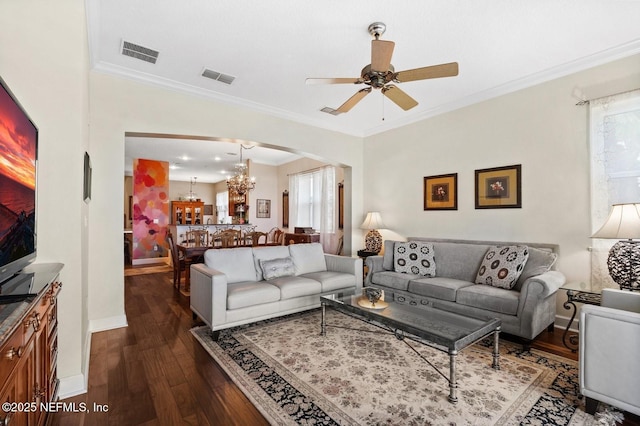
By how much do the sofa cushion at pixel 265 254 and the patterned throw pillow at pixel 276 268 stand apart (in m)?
0.07

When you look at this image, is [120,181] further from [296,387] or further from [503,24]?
[503,24]

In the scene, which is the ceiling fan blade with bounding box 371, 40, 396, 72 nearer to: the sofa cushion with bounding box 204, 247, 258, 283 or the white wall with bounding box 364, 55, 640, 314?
the white wall with bounding box 364, 55, 640, 314

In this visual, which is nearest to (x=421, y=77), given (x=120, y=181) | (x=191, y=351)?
(x=191, y=351)

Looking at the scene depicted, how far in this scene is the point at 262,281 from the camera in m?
3.82

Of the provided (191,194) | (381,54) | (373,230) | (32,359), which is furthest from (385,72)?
(191,194)

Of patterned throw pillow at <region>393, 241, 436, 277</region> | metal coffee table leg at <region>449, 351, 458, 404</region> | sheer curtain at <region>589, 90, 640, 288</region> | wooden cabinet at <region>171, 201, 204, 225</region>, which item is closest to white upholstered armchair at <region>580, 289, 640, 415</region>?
metal coffee table leg at <region>449, 351, 458, 404</region>

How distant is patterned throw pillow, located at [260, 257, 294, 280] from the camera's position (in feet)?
12.6

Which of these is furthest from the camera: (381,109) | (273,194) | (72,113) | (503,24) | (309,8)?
(273,194)

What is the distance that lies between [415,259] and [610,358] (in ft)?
8.16

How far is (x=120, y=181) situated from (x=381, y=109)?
391cm

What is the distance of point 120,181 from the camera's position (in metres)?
3.62

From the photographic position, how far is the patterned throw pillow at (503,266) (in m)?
3.31

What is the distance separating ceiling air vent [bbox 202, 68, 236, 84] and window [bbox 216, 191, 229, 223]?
9593 millimetres

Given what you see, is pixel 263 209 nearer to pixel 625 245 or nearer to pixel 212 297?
pixel 212 297
